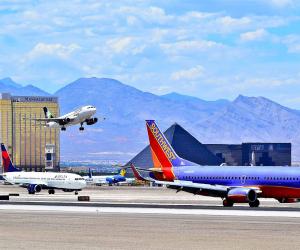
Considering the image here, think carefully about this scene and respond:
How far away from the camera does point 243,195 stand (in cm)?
9306

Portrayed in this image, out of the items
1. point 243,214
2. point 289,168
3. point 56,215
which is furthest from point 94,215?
point 289,168

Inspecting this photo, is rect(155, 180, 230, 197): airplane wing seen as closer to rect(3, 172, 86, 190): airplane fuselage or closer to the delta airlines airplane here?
the delta airlines airplane

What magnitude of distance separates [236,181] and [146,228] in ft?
136

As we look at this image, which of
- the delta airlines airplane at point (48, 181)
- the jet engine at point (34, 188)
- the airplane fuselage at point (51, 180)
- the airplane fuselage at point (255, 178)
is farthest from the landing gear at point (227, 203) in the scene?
the jet engine at point (34, 188)

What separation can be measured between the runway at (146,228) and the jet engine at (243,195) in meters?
14.8

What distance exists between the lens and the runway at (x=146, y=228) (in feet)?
154

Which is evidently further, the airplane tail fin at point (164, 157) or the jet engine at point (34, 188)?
the jet engine at point (34, 188)

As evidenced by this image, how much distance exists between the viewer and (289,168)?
95.9 metres

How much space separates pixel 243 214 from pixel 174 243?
82.0ft

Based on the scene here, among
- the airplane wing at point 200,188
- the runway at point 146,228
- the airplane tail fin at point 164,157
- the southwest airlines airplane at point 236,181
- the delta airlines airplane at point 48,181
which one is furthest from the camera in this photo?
the delta airlines airplane at point 48,181

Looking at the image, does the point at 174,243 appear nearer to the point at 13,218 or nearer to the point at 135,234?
the point at 135,234

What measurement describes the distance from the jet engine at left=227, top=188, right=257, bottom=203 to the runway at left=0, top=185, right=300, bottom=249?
1475 cm

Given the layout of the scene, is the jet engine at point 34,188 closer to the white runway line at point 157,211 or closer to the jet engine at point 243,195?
the jet engine at point 243,195

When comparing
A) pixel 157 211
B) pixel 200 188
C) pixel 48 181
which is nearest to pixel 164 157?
pixel 200 188
